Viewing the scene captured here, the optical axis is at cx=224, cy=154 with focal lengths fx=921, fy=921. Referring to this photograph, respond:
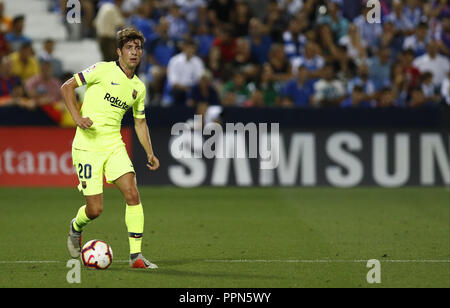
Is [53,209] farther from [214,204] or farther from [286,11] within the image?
[286,11]

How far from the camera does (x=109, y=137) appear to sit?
28.8ft

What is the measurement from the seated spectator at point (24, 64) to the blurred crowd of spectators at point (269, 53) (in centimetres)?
2

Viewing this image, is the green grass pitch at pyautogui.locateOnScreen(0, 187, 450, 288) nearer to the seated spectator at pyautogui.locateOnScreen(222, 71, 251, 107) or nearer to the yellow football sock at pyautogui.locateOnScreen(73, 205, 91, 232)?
the yellow football sock at pyautogui.locateOnScreen(73, 205, 91, 232)

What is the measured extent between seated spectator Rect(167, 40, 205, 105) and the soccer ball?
382 inches

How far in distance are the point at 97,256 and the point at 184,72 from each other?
10.1 m

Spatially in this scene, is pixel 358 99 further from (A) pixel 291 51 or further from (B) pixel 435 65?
(A) pixel 291 51

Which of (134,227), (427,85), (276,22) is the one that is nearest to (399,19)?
(427,85)

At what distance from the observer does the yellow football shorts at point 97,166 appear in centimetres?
869

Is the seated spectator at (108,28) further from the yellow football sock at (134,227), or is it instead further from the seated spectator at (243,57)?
the yellow football sock at (134,227)

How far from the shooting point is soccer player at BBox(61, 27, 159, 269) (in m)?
8.60

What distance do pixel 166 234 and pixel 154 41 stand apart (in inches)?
343

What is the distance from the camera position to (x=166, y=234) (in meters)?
11.4

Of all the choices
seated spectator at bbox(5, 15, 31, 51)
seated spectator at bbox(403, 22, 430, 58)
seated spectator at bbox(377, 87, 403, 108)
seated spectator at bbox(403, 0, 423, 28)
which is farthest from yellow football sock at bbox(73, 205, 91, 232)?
seated spectator at bbox(403, 0, 423, 28)

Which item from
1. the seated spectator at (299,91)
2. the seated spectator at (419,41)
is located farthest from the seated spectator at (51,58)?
the seated spectator at (419,41)
